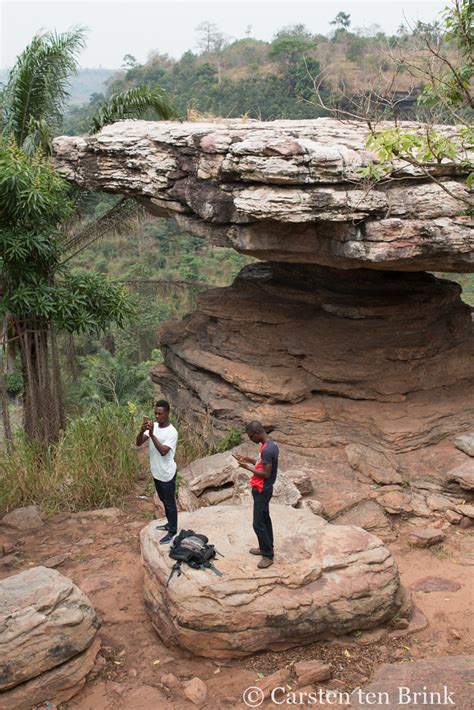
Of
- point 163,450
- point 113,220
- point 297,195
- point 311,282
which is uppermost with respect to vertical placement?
point 297,195

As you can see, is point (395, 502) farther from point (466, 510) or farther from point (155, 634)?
point (155, 634)

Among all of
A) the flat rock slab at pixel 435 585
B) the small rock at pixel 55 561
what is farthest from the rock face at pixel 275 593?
the small rock at pixel 55 561

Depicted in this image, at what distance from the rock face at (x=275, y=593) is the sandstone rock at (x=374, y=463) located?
6.33 feet

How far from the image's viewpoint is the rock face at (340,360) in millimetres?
8180

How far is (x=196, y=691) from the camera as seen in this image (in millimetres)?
4598

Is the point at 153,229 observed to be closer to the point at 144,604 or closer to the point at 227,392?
the point at 227,392

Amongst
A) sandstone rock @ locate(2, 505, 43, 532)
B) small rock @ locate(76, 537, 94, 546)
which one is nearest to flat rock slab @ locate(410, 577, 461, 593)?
small rock @ locate(76, 537, 94, 546)

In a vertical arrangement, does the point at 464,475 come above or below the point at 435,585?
above

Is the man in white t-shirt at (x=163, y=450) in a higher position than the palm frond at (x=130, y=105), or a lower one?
lower

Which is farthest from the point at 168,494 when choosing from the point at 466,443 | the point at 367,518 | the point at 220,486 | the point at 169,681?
the point at 466,443

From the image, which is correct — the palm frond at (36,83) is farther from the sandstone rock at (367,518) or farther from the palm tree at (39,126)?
the sandstone rock at (367,518)

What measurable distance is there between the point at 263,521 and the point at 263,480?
347 mm

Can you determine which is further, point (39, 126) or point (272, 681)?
point (39, 126)

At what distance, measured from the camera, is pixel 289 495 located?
6906 millimetres
